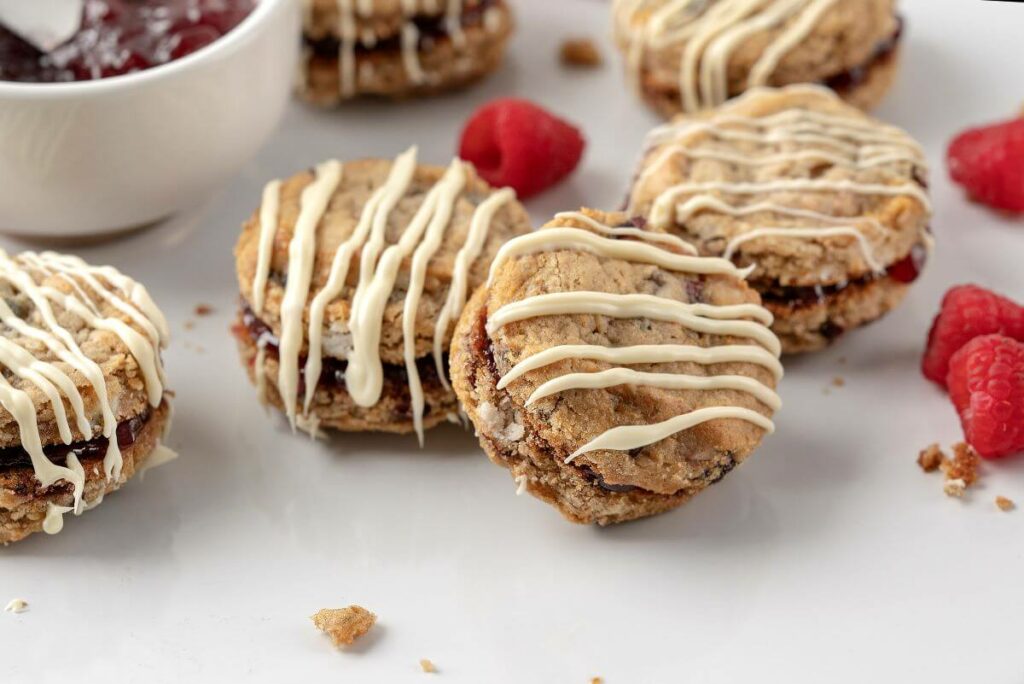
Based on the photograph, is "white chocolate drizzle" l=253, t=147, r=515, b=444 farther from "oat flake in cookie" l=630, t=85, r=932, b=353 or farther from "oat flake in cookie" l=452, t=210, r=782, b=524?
"oat flake in cookie" l=630, t=85, r=932, b=353

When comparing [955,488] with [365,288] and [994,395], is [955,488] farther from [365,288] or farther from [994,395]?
[365,288]

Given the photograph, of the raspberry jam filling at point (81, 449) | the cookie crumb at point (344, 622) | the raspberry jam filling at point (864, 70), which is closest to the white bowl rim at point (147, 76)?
the raspberry jam filling at point (81, 449)

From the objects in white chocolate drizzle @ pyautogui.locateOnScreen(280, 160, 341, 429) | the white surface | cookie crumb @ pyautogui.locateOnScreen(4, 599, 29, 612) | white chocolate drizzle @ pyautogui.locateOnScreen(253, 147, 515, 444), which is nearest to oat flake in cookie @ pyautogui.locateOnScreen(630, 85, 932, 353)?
the white surface

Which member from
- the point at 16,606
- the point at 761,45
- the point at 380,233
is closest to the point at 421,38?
the point at 761,45

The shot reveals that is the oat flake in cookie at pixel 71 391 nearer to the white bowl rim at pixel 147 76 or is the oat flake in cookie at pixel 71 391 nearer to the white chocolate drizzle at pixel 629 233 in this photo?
the white bowl rim at pixel 147 76

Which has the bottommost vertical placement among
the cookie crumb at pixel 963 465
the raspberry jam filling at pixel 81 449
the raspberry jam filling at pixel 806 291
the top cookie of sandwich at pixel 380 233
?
the cookie crumb at pixel 963 465

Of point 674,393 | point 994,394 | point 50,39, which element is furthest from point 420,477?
point 50,39

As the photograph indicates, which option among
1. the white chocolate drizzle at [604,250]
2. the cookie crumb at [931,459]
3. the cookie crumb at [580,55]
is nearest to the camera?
the white chocolate drizzle at [604,250]
